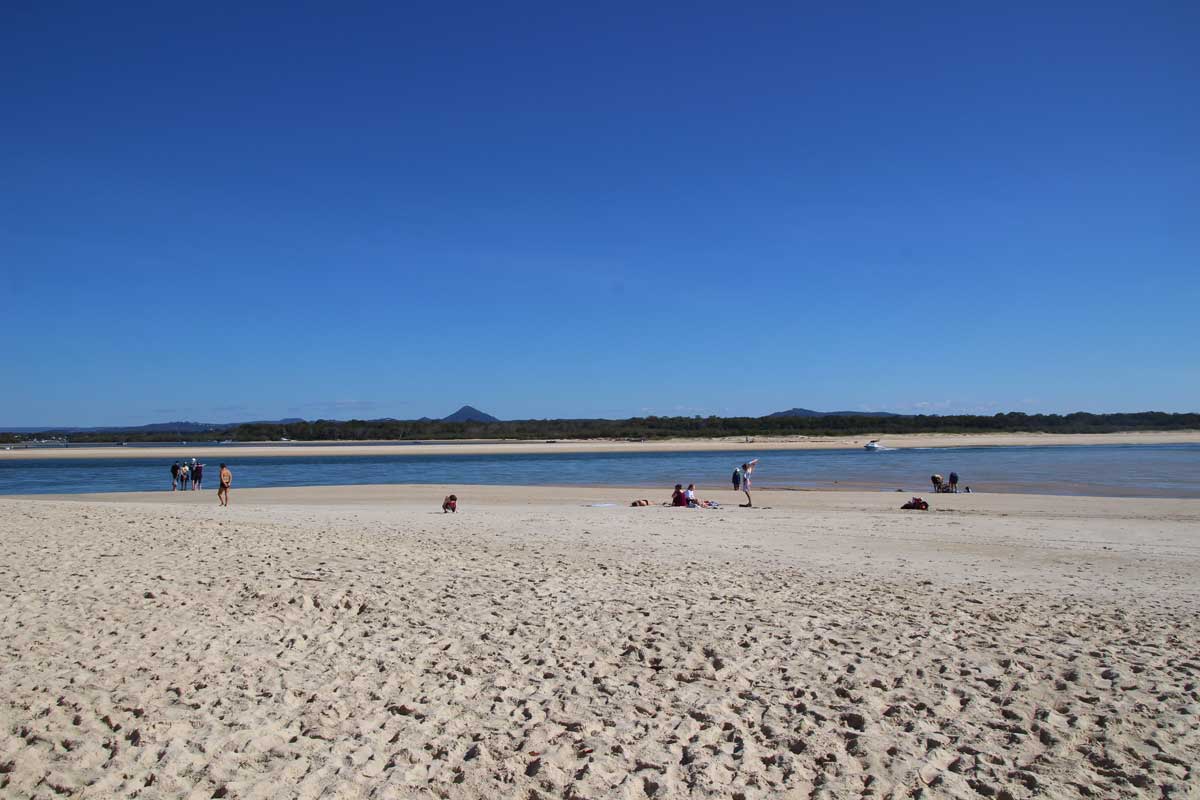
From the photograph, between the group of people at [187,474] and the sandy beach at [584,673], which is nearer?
the sandy beach at [584,673]

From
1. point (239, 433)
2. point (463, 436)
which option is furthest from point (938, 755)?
point (239, 433)

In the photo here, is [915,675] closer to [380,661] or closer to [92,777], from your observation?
[380,661]

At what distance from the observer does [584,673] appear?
6590 mm

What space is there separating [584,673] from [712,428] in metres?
119

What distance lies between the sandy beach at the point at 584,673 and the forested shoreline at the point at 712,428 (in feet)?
331

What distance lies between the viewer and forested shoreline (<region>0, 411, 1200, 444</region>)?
113125 mm

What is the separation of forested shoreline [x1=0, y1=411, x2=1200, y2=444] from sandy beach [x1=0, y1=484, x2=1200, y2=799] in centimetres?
10082

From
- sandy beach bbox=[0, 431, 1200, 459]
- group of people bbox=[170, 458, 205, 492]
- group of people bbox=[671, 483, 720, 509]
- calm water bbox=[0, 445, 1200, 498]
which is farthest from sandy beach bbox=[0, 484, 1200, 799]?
sandy beach bbox=[0, 431, 1200, 459]

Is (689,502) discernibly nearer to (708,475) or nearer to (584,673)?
(584,673)

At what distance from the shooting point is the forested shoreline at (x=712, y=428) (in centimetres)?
11312

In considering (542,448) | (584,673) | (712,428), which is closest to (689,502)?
(584,673)

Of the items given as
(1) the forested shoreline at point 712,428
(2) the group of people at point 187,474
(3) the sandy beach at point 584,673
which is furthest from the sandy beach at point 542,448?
(3) the sandy beach at point 584,673

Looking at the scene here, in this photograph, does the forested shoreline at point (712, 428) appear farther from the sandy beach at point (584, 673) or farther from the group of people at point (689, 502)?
the sandy beach at point (584, 673)

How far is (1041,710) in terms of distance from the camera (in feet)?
18.9
